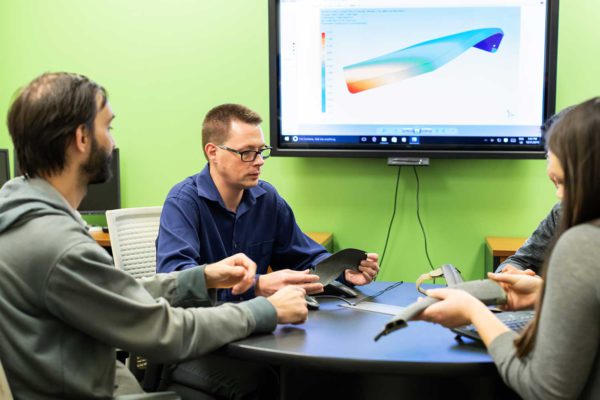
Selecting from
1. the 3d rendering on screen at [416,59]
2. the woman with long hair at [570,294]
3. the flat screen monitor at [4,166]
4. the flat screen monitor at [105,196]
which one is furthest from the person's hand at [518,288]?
the flat screen monitor at [4,166]

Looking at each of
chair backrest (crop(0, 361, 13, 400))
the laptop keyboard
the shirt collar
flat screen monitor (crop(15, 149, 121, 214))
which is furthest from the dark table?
flat screen monitor (crop(15, 149, 121, 214))

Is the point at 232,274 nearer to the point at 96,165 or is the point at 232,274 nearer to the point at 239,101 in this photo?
the point at 96,165

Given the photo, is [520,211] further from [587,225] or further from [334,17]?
[587,225]

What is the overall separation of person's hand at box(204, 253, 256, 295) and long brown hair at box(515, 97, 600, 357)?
0.79 m

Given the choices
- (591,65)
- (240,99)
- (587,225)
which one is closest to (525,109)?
(591,65)

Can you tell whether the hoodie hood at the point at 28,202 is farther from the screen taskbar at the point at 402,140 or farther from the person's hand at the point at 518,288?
Result: the screen taskbar at the point at 402,140

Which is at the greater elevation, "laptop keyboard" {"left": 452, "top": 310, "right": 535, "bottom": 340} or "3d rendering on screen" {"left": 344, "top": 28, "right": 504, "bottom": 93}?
"3d rendering on screen" {"left": 344, "top": 28, "right": 504, "bottom": 93}

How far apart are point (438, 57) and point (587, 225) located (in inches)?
88.5

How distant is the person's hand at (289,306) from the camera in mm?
1607

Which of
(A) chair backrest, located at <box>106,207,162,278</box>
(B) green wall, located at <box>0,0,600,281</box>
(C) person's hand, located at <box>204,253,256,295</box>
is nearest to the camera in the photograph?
(C) person's hand, located at <box>204,253,256,295</box>

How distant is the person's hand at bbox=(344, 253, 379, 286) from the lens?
6.90 ft

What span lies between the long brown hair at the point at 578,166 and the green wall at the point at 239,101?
2213 mm

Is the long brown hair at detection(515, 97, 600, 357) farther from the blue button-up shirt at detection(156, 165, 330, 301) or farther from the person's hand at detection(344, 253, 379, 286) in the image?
the blue button-up shirt at detection(156, 165, 330, 301)

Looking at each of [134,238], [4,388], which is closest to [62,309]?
[4,388]
